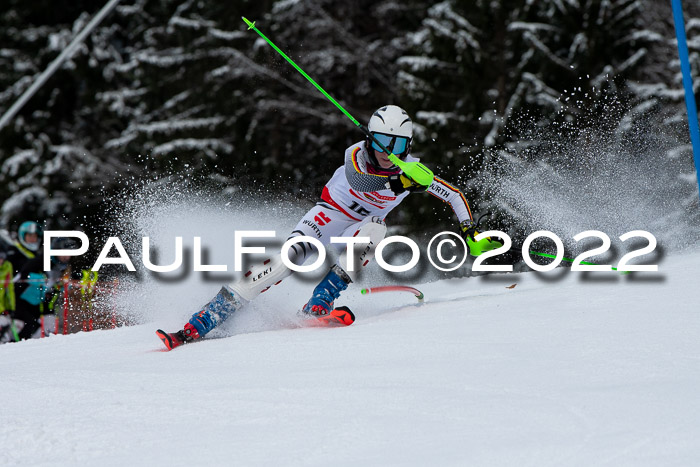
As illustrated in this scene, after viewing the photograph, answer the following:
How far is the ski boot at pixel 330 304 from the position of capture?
5.49 m

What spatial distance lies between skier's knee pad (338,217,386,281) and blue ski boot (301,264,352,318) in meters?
0.04

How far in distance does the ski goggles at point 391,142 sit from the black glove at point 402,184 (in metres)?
0.16

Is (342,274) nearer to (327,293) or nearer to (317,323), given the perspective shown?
(327,293)

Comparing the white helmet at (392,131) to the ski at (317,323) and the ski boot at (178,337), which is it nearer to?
the ski at (317,323)

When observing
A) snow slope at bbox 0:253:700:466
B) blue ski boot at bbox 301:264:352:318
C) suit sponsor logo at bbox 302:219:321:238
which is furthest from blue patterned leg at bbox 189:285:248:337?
suit sponsor logo at bbox 302:219:321:238

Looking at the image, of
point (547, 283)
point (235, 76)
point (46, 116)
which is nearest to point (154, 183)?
point (235, 76)

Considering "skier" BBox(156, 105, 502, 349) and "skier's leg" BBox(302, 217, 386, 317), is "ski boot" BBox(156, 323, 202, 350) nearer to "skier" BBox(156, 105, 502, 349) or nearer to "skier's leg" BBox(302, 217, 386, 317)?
"skier" BBox(156, 105, 502, 349)

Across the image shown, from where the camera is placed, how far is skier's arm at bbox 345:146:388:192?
573 centimetres

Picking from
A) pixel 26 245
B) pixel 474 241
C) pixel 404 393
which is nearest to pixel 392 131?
pixel 474 241

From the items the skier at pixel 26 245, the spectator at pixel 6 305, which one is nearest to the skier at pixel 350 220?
the spectator at pixel 6 305

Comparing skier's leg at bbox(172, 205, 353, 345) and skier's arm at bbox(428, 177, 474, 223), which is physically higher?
skier's arm at bbox(428, 177, 474, 223)

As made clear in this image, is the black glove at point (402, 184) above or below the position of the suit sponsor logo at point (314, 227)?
above

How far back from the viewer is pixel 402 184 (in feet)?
18.6

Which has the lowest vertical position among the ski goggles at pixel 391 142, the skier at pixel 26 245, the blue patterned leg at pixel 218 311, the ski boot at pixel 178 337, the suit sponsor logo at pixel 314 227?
the skier at pixel 26 245
